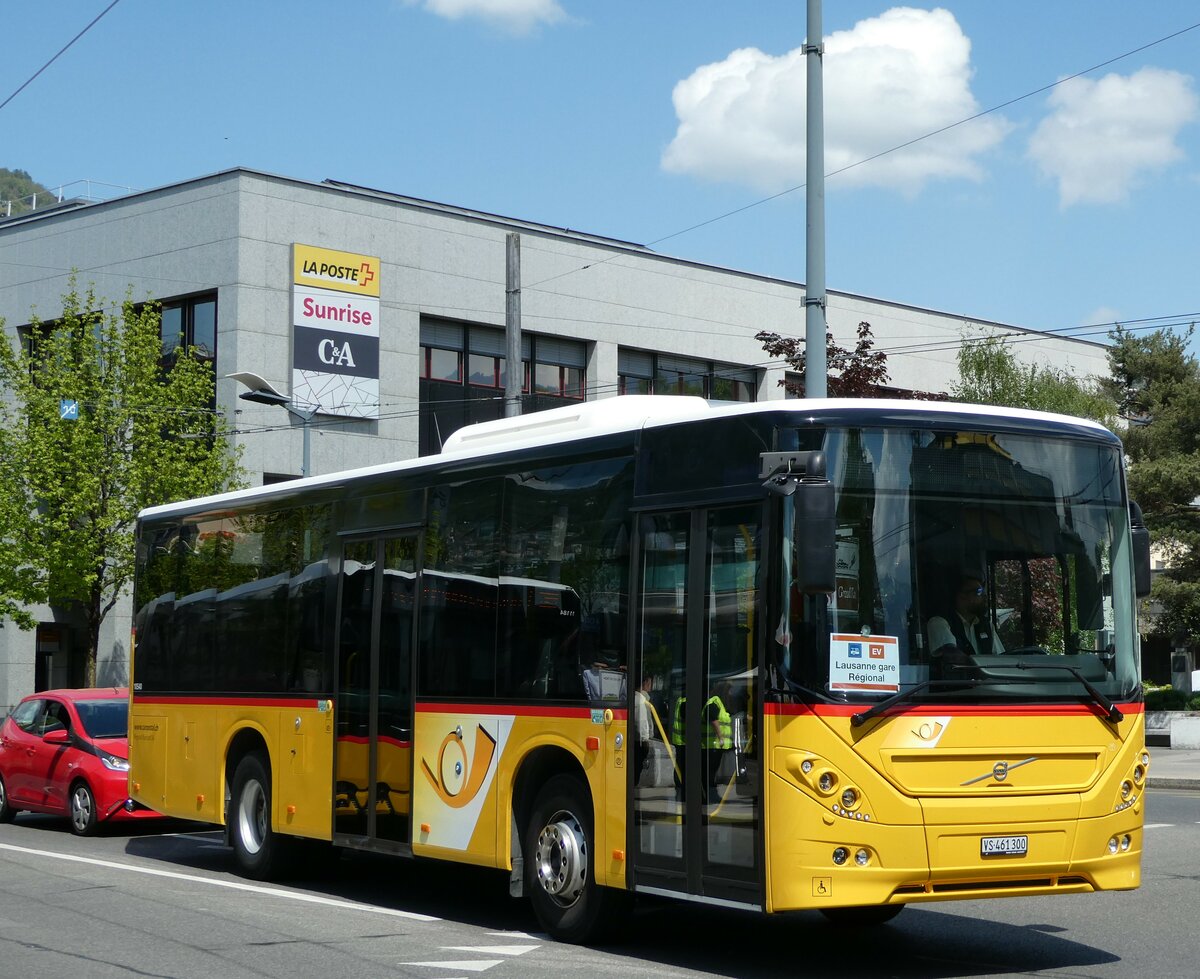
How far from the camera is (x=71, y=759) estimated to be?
18391mm

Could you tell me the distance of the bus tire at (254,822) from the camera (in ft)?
46.7

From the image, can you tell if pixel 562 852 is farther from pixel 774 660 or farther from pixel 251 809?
pixel 251 809

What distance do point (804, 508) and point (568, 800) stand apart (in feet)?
9.48

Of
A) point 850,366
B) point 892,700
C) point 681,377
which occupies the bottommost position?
point 892,700

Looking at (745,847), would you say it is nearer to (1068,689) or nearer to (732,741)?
(732,741)

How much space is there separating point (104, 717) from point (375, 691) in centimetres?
728

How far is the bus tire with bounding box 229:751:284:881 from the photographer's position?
14.2m

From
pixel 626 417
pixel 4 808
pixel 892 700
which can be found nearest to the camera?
pixel 892 700

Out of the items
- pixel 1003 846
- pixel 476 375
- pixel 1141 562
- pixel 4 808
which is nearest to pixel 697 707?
pixel 1003 846

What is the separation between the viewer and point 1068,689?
30.5 ft

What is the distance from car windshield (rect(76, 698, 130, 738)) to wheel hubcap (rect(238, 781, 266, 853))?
432 cm

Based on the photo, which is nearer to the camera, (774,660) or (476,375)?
(774,660)

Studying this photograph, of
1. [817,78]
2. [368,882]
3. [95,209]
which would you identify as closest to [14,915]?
[368,882]

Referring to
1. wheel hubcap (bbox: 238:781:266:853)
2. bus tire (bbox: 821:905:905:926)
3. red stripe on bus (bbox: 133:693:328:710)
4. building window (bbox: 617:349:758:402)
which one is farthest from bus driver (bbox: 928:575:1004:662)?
building window (bbox: 617:349:758:402)
